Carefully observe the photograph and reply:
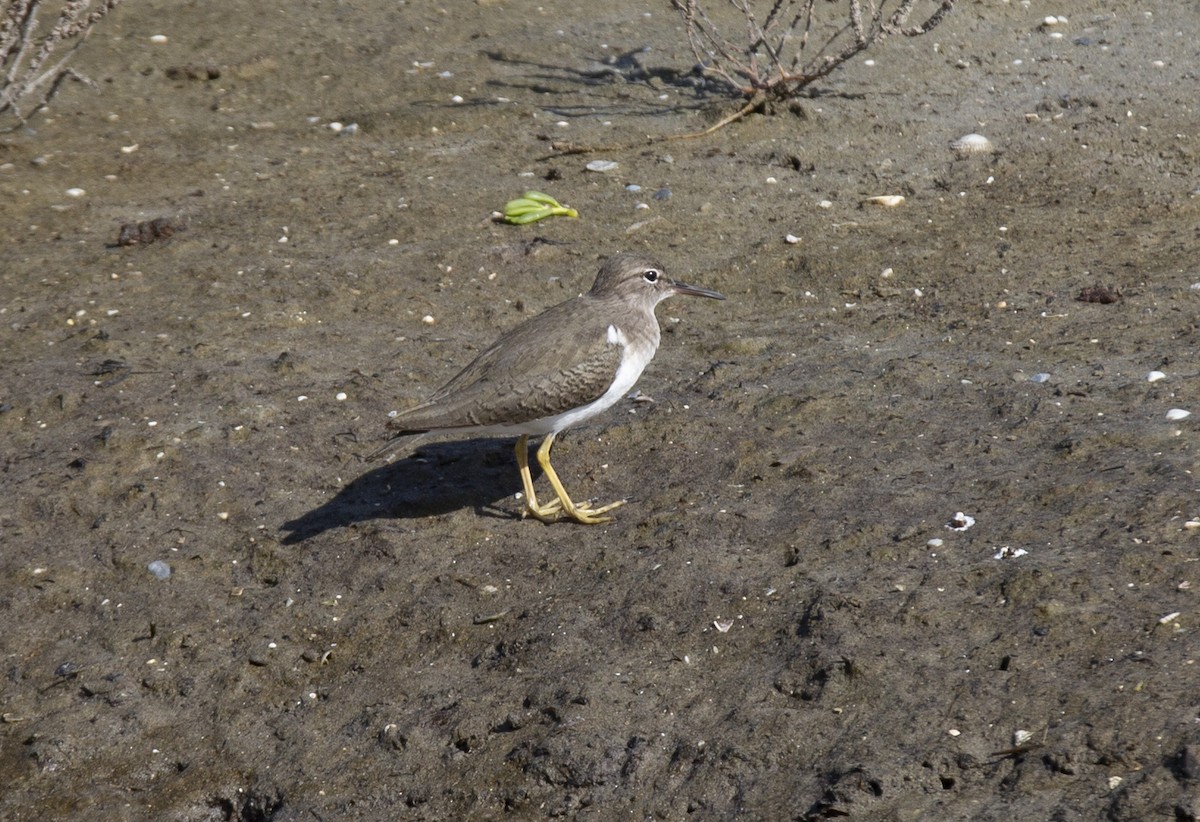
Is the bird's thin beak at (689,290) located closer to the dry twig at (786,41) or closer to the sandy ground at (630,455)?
the sandy ground at (630,455)

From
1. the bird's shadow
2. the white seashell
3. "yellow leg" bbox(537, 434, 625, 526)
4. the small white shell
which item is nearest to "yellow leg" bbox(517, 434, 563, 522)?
"yellow leg" bbox(537, 434, 625, 526)

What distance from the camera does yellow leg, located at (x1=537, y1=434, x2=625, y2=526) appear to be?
6355 mm

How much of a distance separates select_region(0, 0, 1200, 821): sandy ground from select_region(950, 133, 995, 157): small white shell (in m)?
0.10

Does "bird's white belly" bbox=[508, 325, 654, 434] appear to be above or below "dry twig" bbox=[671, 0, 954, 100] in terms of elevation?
below

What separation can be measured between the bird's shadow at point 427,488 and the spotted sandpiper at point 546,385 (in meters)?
0.33

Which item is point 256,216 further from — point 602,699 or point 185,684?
point 602,699

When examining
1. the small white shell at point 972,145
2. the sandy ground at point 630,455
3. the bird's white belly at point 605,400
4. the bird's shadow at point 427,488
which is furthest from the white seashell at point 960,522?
the small white shell at point 972,145

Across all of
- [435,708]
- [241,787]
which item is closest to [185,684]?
[241,787]

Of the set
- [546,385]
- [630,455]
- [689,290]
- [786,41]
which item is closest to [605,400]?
[546,385]

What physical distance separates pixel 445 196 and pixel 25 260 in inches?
125

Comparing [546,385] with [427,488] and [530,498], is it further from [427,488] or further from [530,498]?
[427,488]

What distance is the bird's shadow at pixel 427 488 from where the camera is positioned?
6582 mm

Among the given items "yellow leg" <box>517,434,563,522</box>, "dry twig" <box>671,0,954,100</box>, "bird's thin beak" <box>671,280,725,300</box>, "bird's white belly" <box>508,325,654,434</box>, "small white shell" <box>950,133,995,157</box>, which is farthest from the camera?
"dry twig" <box>671,0,954,100</box>

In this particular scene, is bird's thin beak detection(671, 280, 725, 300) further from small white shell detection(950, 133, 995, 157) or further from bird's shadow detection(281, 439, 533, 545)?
small white shell detection(950, 133, 995, 157)
